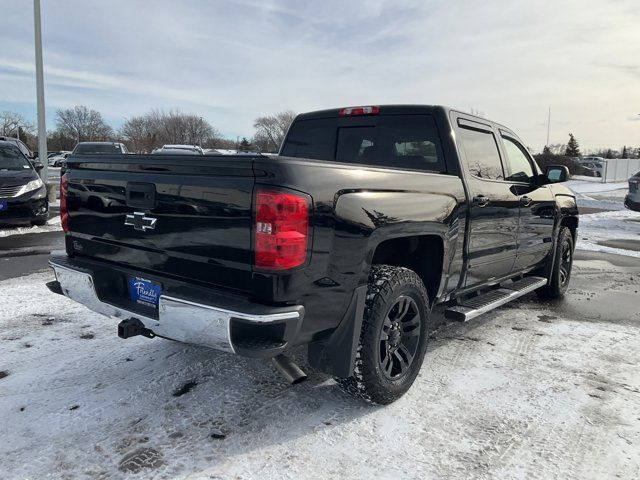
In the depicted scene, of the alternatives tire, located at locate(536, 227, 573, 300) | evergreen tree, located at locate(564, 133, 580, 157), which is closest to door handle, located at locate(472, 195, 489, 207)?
tire, located at locate(536, 227, 573, 300)

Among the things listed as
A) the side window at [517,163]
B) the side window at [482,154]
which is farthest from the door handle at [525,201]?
the side window at [482,154]

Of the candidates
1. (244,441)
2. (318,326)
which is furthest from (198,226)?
(244,441)

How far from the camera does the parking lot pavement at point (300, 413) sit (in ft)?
8.42

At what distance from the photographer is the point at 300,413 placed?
121 inches

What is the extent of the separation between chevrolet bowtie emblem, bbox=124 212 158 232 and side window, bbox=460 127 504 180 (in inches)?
95.5

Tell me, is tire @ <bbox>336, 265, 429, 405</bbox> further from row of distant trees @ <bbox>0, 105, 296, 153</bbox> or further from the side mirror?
row of distant trees @ <bbox>0, 105, 296, 153</bbox>

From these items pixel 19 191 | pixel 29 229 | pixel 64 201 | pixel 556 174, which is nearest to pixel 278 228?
→ pixel 64 201

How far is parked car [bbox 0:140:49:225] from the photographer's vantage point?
31.2 feet

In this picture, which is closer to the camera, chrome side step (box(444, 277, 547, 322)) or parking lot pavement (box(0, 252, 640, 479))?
parking lot pavement (box(0, 252, 640, 479))

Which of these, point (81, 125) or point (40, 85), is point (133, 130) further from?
point (40, 85)

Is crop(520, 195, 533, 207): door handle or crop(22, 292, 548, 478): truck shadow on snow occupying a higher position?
crop(520, 195, 533, 207): door handle

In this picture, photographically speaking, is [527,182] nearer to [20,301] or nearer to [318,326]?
[318,326]

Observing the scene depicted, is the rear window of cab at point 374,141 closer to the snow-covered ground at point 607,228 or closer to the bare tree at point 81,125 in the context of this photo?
the snow-covered ground at point 607,228

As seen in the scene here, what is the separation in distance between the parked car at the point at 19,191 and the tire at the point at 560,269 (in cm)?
921
